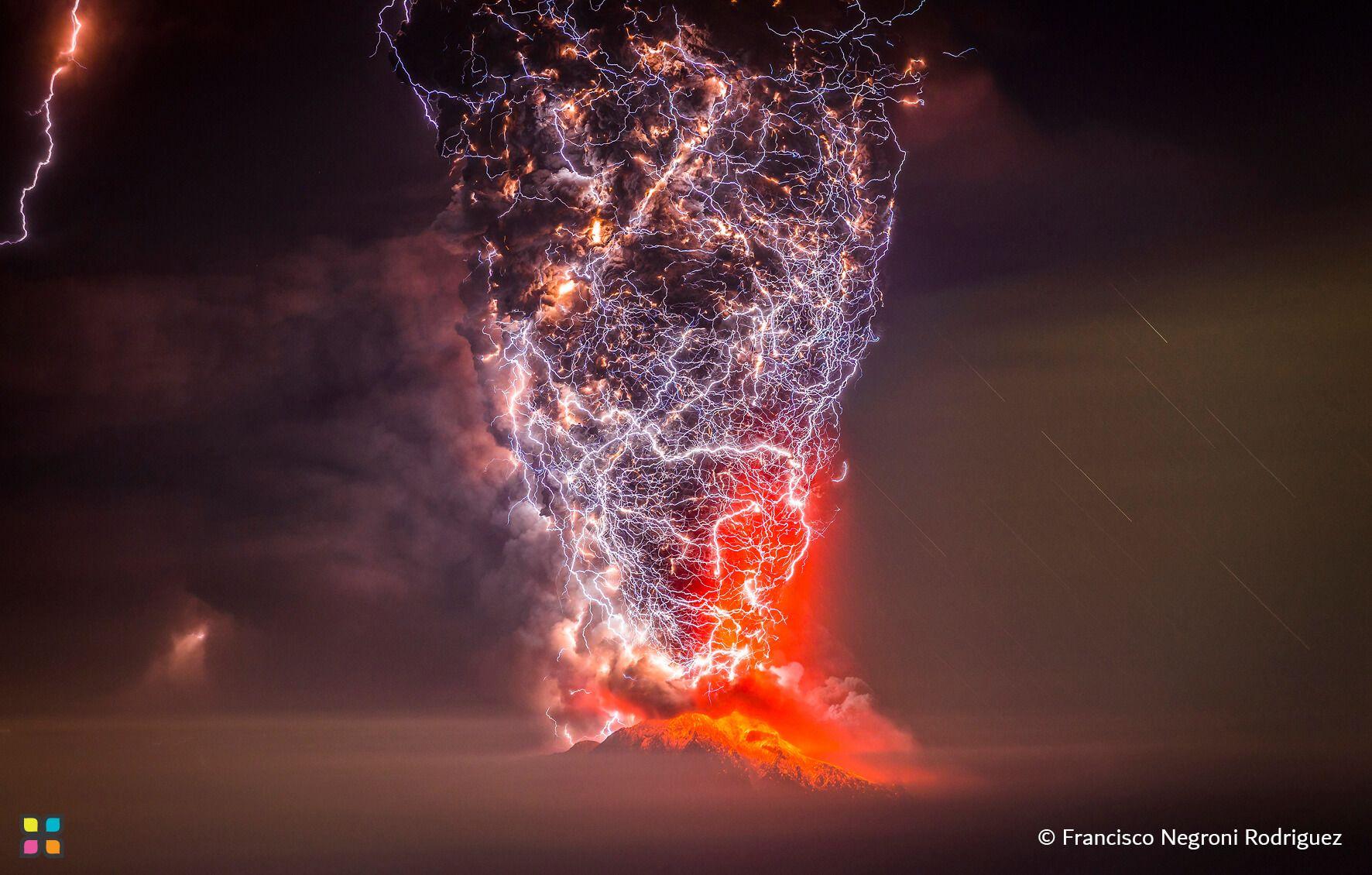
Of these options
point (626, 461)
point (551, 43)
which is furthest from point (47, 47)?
point (626, 461)

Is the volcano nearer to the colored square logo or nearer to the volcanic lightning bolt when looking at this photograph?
the colored square logo

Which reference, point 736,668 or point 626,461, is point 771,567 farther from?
point 626,461

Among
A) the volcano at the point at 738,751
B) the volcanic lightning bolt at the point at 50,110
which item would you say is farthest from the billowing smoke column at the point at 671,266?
the volcanic lightning bolt at the point at 50,110

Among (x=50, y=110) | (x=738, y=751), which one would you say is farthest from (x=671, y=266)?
(x=50, y=110)

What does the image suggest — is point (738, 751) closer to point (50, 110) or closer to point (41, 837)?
point (41, 837)

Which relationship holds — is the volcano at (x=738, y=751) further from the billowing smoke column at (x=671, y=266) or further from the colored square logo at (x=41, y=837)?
the colored square logo at (x=41, y=837)
